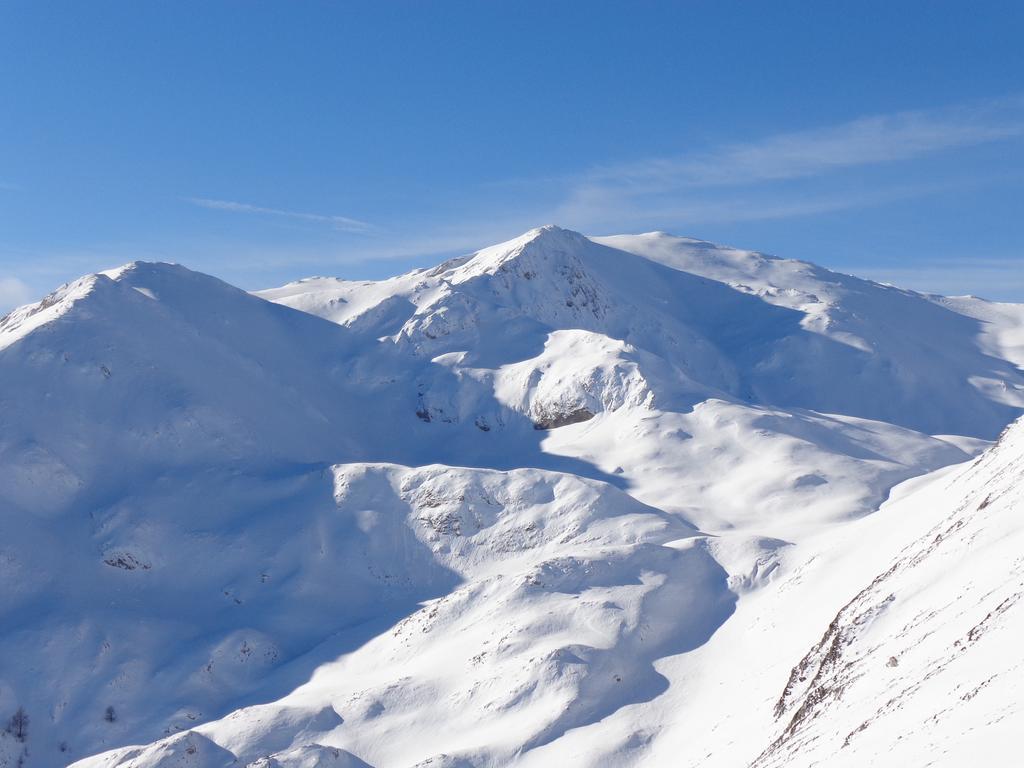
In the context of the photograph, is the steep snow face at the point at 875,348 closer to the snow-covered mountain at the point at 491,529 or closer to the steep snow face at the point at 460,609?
the snow-covered mountain at the point at 491,529

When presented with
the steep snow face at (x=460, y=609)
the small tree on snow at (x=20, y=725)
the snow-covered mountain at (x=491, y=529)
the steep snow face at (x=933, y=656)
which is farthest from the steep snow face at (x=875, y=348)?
the small tree on snow at (x=20, y=725)

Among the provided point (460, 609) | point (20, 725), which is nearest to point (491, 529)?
point (460, 609)

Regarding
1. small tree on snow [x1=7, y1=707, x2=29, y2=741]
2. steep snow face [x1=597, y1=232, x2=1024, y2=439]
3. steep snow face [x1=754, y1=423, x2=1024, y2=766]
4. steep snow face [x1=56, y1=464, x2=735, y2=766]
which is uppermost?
steep snow face [x1=597, y1=232, x2=1024, y2=439]

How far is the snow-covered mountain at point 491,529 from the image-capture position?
4762cm

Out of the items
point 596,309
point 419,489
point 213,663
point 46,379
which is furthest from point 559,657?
point 596,309

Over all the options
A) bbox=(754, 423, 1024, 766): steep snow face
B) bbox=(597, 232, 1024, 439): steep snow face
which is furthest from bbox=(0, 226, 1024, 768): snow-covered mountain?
bbox=(597, 232, 1024, 439): steep snow face

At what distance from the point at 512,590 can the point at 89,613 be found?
29.0 metres

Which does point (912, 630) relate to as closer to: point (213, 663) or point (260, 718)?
point (260, 718)

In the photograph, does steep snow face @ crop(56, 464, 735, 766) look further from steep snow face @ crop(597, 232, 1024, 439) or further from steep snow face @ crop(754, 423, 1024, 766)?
steep snow face @ crop(597, 232, 1024, 439)

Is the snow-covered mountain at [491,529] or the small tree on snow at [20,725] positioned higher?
the snow-covered mountain at [491,529]

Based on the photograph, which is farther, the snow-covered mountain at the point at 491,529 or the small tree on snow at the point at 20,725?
the small tree on snow at the point at 20,725

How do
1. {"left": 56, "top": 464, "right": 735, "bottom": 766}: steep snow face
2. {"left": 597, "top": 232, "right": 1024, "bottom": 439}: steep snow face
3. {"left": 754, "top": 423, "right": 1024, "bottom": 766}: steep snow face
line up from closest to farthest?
1. {"left": 754, "top": 423, "right": 1024, "bottom": 766}: steep snow face
2. {"left": 56, "top": 464, "right": 735, "bottom": 766}: steep snow face
3. {"left": 597, "top": 232, "right": 1024, "bottom": 439}: steep snow face

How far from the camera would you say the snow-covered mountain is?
47625 mm

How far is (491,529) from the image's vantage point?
8419cm
